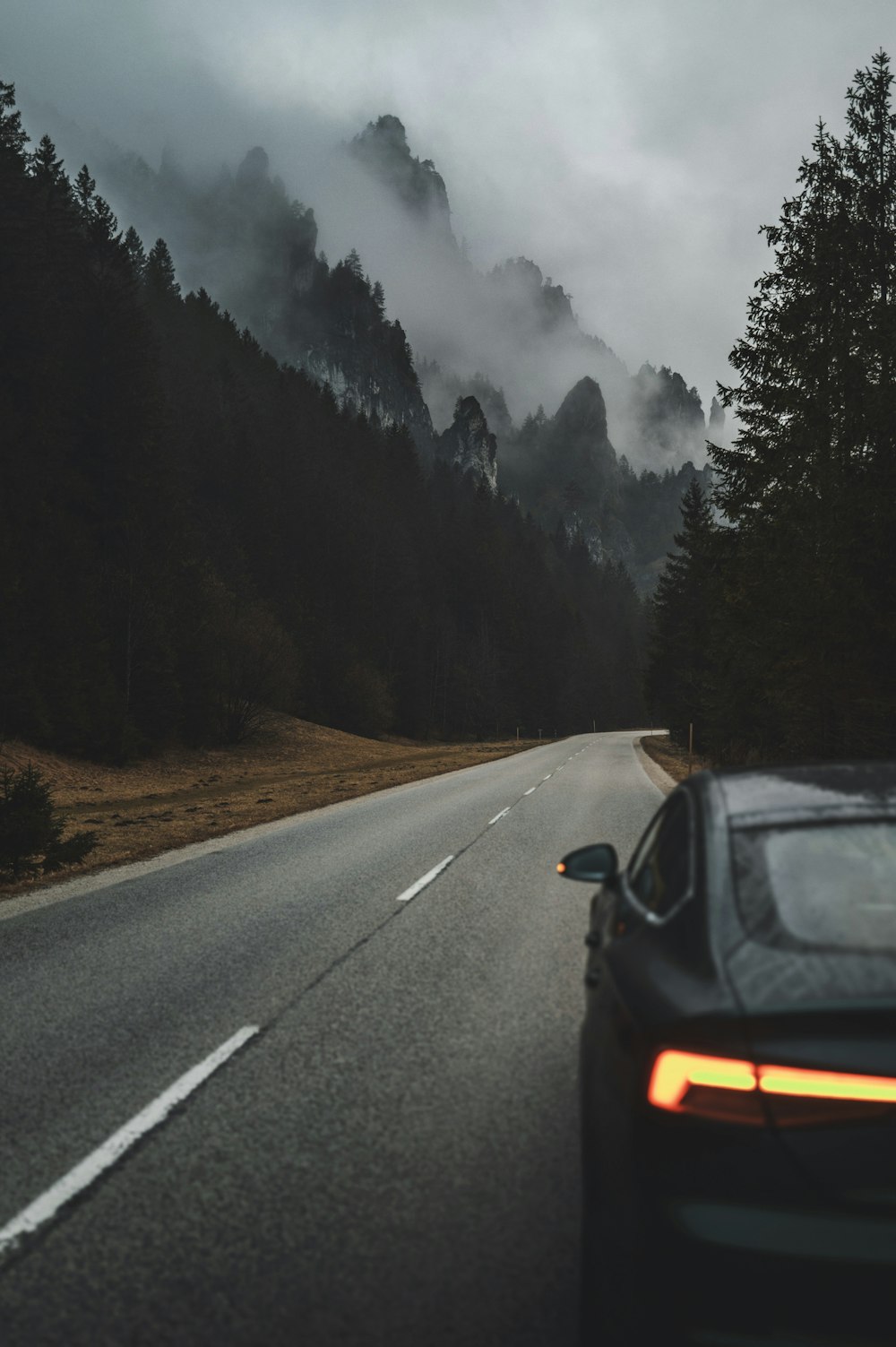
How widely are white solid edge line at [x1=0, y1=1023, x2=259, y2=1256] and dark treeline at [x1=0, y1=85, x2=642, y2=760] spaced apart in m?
23.7

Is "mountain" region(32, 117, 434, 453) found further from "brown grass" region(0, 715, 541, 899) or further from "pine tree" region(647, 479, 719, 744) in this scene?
"brown grass" region(0, 715, 541, 899)

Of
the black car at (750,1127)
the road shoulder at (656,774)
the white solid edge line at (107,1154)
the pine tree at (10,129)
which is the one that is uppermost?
the pine tree at (10,129)

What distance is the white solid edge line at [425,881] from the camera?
356 inches

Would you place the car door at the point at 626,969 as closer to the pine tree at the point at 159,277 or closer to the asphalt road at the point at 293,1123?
the asphalt road at the point at 293,1123

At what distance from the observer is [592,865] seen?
3.77 m

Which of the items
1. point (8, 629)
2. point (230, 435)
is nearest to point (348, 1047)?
point (8, 629)

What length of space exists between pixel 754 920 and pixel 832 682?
1289 cm

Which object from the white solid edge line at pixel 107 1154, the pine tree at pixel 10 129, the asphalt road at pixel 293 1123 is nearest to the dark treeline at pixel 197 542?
the pine tree at pixel 10 129

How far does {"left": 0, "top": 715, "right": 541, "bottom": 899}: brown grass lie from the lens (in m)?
15.5

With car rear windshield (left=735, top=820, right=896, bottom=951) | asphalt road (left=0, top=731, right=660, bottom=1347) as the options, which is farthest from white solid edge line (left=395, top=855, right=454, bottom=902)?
car rear windshield (left=735, top=820, right=896, bottom=951)

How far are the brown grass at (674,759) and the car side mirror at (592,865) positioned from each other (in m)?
18.3

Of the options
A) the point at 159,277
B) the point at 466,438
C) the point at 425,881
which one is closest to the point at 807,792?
the point at 425,881

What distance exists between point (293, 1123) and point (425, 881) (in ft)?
19.8

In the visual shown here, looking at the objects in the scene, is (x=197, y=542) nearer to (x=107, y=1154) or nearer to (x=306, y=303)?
(x=107, y=1154)
